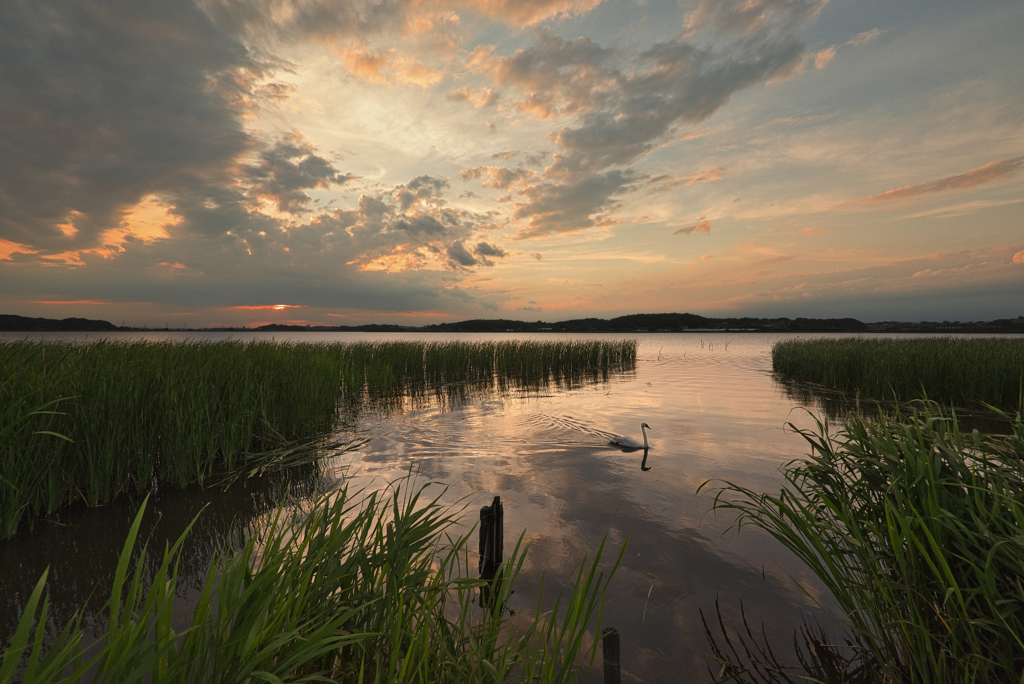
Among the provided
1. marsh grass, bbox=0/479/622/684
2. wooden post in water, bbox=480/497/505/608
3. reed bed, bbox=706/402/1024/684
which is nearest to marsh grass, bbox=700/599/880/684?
reed bed, bbox=706/402/1024/684

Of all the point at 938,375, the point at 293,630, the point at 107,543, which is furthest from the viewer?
the point at 938,375

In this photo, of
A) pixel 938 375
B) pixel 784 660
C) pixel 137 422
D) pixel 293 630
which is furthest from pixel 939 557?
pixel 938 375

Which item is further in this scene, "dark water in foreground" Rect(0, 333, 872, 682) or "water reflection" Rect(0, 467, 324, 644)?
"water reflection" Rect(0, 467, 324, 644)

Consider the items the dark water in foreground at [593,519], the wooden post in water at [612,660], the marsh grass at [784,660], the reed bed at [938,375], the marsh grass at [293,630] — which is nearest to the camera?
the marsh grass at [293,630]

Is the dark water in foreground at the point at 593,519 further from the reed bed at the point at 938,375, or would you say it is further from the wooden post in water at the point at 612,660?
the reed bed at the point at 938,375

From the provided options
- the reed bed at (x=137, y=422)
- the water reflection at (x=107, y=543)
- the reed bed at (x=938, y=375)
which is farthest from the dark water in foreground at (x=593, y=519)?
the reed bed at (x=938, y=375)

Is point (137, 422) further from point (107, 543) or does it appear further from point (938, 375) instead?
point (938, 375)

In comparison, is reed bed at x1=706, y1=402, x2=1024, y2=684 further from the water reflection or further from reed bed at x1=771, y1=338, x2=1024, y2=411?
reed bed at x1=771, y1=338, x2=1024, y2=411

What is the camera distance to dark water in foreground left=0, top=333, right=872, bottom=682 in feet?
13.3

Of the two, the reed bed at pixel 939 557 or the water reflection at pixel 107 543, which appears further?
the water reflection at pixel 107 543

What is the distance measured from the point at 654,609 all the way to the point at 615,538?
4.59ft

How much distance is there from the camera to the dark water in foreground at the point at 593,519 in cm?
405

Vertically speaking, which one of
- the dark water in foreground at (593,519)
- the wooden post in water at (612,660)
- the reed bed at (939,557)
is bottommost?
the dark water in foreground at (593,519)

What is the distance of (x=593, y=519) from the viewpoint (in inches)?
238
